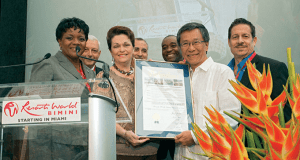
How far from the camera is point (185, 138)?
5.41 ft

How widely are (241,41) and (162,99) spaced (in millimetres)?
1011

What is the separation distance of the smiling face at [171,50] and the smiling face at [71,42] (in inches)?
37.3

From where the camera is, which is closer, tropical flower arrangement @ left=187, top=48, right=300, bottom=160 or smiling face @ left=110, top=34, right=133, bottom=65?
tropical flower arrangement @ left=187, top=48, right=300, bottom=160

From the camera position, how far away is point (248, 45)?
7.61 feet

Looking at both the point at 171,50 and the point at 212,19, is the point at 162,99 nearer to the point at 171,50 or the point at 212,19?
the point at 171,50

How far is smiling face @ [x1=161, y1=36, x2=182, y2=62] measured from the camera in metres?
2.68

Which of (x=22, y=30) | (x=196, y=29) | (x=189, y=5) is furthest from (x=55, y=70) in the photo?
(x=22, y=30)

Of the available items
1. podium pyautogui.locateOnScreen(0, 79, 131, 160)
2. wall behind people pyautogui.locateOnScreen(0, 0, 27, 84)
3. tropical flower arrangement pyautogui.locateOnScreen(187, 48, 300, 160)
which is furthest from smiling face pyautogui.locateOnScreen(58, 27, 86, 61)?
wall behind people pyautogui.locateOnScreen(0, 0, 27, 84)

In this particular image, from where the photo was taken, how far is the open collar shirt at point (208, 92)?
5.48ft

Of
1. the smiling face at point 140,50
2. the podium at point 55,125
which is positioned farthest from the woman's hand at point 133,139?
the smiling face at point 140,50

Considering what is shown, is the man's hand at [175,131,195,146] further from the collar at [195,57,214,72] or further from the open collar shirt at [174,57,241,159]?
the collar at [195,57,214,72]

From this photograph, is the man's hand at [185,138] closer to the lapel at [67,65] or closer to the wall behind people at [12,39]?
the lapel at [67,65]

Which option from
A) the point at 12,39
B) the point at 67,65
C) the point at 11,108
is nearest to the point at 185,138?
the point at 67,65

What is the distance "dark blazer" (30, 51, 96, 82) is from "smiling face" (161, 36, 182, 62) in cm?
111
